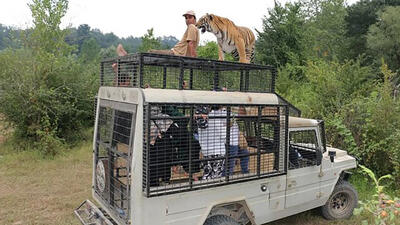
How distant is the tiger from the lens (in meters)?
4.84

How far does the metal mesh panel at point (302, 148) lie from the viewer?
4.61 m

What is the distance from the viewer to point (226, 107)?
12.1 ft

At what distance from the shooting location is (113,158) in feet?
12.8

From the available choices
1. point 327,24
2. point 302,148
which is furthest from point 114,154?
point 327,24

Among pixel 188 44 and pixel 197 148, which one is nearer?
pixel 197 148

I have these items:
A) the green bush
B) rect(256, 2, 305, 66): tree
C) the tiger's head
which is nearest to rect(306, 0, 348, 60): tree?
rect(256, 2, 305, 66): tree

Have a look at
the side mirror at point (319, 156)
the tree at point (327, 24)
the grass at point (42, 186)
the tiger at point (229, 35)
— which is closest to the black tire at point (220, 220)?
the side mirror at point (319, 156)

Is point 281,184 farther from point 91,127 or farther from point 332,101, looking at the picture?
point 91,127

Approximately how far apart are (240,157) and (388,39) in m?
20.6

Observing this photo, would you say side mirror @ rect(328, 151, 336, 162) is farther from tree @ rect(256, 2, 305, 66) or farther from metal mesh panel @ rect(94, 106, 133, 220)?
tree @ rect(256, 2, 305, 66)

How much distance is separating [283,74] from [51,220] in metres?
10.8

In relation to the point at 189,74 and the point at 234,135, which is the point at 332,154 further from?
the point at 189,74

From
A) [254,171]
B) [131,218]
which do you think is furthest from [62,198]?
Result: [254,171]

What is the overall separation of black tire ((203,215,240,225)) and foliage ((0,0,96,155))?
7.35 meters
